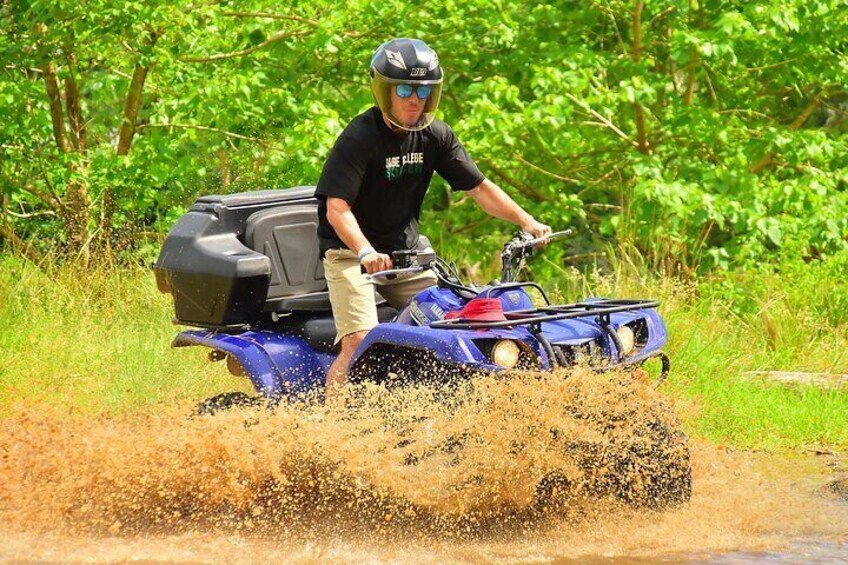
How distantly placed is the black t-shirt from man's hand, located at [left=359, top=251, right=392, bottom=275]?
413mm

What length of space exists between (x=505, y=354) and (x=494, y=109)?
6359 millimetres

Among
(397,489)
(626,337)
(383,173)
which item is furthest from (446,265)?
(397,489)

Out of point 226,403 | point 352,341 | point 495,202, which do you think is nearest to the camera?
point 352,341

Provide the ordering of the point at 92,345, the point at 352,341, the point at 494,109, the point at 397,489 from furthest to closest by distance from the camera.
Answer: the point at 494,109
the point at 92,345
the point at 352,341
the point at 397,489

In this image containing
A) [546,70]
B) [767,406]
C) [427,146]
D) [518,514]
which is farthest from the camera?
[546,70]

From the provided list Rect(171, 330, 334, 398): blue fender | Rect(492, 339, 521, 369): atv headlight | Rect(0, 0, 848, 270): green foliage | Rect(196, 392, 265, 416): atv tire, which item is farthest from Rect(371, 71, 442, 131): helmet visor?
Rect(0, 0, 848, 270): green foliage

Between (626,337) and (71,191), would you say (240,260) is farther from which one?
(71,191)

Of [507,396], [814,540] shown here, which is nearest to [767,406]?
[814,540]

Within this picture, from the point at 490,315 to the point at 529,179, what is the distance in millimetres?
8361

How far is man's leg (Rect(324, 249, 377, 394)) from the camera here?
19.4ft

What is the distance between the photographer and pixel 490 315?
208 inches

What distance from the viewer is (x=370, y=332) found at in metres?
5.55

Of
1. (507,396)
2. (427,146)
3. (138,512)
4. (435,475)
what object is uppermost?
(427,146)

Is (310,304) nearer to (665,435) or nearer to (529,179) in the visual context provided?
(665,435)
